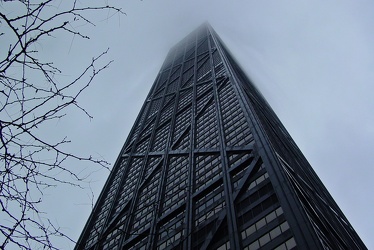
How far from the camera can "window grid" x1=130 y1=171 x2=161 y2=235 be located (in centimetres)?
4800

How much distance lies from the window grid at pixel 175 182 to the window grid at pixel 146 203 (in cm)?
213

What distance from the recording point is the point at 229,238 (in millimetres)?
32375

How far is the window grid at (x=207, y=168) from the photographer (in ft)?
151

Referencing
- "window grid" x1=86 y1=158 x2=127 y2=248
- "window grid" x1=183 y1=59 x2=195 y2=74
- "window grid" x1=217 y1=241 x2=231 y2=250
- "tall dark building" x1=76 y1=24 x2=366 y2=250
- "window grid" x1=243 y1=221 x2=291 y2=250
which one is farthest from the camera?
"window grid" x1=183 y1=59 x2=195 y2=74

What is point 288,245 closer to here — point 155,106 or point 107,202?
point 107,202

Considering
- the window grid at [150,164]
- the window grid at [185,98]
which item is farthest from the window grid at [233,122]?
the window grid at [185,98]

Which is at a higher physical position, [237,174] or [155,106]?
[155,106]

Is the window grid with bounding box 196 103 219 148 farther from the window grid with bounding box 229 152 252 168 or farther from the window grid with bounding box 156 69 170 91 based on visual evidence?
the window grid with bounding box 156 69 170 91

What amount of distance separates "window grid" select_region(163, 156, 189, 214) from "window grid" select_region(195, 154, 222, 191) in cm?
223

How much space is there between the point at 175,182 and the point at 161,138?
93.6ft

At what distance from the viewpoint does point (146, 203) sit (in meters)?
52.9

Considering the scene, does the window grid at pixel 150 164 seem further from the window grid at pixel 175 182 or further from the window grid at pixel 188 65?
the window grid at pixel 188 65

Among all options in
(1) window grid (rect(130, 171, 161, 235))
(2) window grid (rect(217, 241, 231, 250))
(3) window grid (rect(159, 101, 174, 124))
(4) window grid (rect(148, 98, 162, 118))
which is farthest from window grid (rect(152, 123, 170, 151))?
(2) window grid (rect(217, 241, 231, 250))

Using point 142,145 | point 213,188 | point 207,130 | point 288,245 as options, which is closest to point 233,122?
point 207,130
